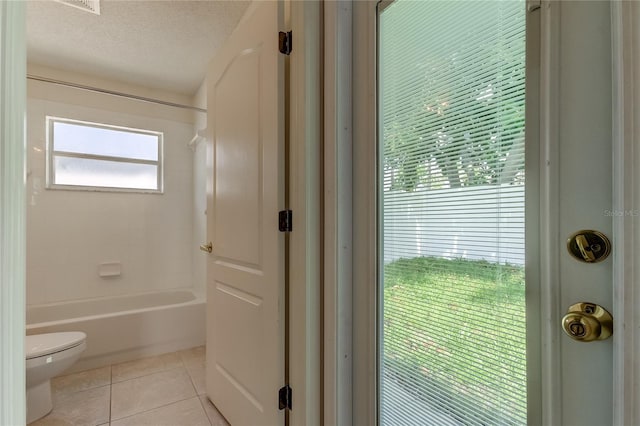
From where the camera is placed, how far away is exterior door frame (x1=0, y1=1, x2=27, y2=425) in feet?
1.80

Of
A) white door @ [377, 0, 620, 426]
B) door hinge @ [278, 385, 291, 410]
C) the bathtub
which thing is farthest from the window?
white door @ [377, 0, 620, 426]

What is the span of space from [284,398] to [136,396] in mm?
1220

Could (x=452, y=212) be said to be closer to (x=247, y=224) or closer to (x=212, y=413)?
(x=247, y=224)

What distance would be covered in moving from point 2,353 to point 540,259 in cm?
107

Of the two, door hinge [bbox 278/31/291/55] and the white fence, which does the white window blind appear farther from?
door hinge [bbox 278/31/291/55]

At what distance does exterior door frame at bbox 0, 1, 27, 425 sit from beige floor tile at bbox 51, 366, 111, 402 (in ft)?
5.70

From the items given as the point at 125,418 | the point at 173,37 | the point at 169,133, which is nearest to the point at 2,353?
the point at 125,418

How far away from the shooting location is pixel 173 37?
220 cm

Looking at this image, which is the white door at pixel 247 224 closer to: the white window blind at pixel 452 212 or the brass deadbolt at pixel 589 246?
the white window blind at pixel 452 212

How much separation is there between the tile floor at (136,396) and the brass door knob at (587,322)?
1683mm

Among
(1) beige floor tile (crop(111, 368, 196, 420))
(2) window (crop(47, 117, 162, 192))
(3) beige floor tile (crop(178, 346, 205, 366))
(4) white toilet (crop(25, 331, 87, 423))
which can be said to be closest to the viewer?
(4) white toilet (crop(25, 331, 87, 423))

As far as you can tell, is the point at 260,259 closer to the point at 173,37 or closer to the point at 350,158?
the point at 350,158

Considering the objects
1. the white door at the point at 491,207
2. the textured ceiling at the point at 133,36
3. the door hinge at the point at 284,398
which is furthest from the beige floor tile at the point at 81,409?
the textured ceiling at the point at 133,36

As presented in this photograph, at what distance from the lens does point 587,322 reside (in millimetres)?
533
